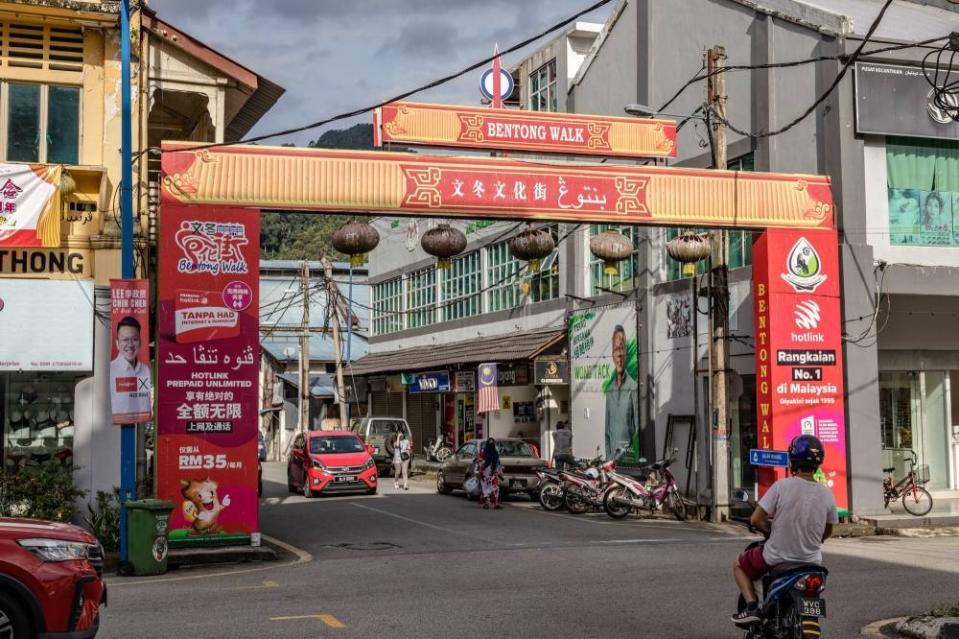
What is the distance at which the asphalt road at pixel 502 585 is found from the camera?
32.9ft

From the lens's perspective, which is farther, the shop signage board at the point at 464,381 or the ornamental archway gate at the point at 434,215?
the shop signage board at the point at 464,381

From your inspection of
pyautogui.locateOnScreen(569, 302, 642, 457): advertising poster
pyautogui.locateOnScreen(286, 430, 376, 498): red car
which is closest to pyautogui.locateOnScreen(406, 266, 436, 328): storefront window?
pyautogui.locateOnScreen(569, 302, 642, 457): advertising poster

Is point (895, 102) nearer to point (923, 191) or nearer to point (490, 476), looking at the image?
point (923, 191)

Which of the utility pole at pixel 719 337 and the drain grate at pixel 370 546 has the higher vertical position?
the utility pole at pixel 719 337

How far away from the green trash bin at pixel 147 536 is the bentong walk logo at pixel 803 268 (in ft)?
39.3

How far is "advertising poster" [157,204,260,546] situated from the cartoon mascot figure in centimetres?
1

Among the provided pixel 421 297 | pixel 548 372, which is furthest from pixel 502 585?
pixel 421 297

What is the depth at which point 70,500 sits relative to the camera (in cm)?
1631

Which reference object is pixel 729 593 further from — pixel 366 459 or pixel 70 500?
pixel 366 459

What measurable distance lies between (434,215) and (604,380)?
1205 centimetres

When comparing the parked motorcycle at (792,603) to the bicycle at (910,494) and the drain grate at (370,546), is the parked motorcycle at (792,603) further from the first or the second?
the bicycle at (910,494)

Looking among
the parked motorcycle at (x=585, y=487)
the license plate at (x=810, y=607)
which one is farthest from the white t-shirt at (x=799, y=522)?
the parked motorcycle at (x=585, y=487)

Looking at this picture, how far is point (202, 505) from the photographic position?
16.4m

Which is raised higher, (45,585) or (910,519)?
(45,585)
